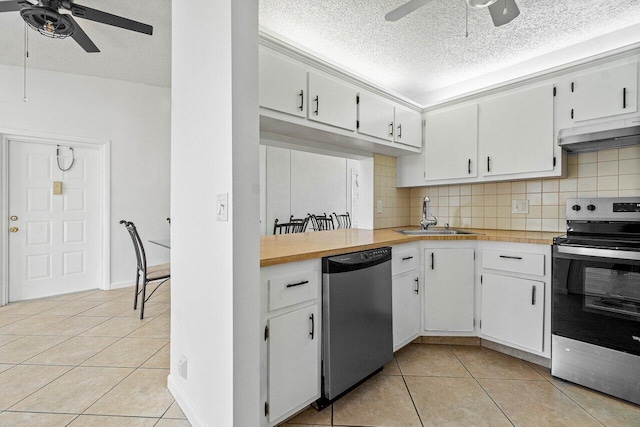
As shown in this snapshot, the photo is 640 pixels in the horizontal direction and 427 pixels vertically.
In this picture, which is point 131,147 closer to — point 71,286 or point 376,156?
point 71,286

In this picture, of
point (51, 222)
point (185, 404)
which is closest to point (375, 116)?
point (185, 404)

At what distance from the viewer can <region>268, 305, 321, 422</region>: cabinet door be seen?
4.62 feet

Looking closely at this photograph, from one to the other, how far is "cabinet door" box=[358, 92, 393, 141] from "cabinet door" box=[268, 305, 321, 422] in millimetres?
1539

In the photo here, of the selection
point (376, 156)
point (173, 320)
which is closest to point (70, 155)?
Result: point (173, 320)

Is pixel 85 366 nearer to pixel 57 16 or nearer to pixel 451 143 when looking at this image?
pixel 57 16

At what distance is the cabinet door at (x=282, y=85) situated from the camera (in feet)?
5.89

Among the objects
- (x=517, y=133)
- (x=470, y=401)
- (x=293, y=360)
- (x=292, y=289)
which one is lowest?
(x=470, y=401)

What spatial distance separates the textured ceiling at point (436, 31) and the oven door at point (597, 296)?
1.62 meters

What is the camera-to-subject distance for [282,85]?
6.18ft

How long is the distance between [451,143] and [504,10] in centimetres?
120

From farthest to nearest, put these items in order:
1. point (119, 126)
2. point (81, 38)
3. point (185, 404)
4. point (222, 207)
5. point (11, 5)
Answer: point (119, 126)
point (81, 38)
point (11, 5)
point (185, 404)
point (222, 207)

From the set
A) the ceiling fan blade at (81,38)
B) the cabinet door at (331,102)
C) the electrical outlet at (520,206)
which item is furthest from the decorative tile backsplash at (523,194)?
the ceiling fan blade at (81,38)

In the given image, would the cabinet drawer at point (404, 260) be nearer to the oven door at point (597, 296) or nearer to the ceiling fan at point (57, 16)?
the oven door at point (597, 296)

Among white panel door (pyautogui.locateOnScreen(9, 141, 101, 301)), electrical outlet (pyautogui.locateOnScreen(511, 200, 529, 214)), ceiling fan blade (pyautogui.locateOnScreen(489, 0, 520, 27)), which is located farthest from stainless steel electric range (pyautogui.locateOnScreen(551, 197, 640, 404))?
white panel door (pyautogui.locateOnScreen(9, 141, 101, 301))
